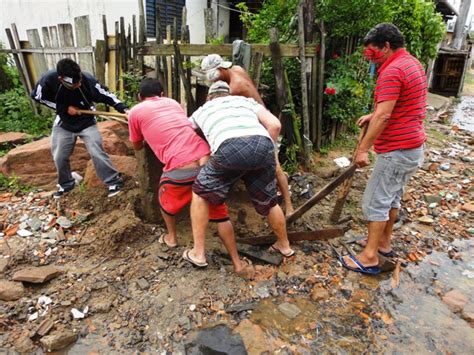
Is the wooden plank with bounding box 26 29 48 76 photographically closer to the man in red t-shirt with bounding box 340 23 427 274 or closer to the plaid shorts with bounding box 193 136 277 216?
the plaid shorts with bounding box 193 136 277 216

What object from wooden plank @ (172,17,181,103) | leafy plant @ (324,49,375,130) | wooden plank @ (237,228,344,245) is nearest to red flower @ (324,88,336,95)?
leafy plant @ (324,49,375,130)

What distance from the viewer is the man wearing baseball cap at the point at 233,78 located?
3.36m

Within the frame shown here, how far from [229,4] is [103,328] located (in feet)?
35.1

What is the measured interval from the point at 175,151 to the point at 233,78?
42.0 inches

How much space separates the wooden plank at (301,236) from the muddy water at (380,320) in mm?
440

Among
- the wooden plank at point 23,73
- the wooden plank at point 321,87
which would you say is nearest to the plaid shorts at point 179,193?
the wooden plank at point 321,87

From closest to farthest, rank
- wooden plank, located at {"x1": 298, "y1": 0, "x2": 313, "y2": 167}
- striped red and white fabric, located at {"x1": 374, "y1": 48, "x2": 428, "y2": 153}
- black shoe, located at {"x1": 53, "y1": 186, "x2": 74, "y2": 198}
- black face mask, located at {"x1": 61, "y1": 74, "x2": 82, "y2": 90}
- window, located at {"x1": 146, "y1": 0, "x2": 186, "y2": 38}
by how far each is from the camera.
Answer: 1. striped red and white fabric, located at {"x1": 374, "y1": 48, "x2": 428, "y2": 153}
2. black face mask, located at {"x1": 61, "y1": 74, "x2": 82, "y2": 90}
3. black shoe, located at {"x1": 53, "y1": 186, "x2": 74, "y2": 198}
4. wooden plank, located at {"x1": 298, "y1": 0, "x2": 313, "y2": 167}
5. window, located at {"x1": 146, "y1": 0, "x2": 186, "y2": 38}

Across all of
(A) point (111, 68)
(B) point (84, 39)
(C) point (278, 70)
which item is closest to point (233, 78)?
(C) point (278, 70)

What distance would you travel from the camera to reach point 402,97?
2719 millimetres

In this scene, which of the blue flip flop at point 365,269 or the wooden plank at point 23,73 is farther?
the wooden plank at point 23,73

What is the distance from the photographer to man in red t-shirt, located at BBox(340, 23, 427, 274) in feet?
8.75

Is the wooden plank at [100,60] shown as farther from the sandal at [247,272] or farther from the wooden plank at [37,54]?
the sandal at [247,272]

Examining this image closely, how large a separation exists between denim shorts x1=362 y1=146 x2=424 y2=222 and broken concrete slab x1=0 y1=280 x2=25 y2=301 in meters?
2.89

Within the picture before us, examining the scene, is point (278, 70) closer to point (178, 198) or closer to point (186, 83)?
point (186, 83)
